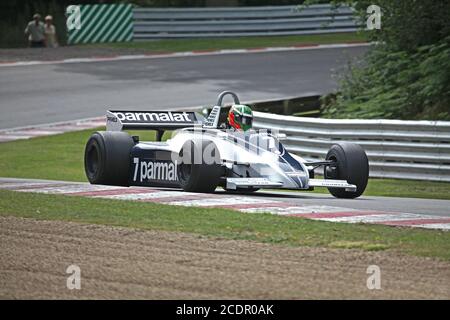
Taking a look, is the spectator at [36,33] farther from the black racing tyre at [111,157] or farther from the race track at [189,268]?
the race track at [189,268]

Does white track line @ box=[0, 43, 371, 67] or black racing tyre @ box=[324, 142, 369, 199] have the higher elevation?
white track line @ box=[0, 43, 371, 67]

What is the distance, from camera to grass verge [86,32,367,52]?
3572cm

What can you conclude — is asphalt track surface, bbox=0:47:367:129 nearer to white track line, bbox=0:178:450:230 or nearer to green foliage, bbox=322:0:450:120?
green foliage, bbox=322:0:450:120

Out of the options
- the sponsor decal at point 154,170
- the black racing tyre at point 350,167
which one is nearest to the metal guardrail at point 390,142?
the black racing tyre at point 350,167

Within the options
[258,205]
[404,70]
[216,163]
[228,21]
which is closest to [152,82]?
[404,70]

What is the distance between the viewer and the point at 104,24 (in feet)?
122

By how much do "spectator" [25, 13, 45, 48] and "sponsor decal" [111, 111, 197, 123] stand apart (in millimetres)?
18721

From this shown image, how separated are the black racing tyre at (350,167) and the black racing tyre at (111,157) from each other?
2660 millimetres

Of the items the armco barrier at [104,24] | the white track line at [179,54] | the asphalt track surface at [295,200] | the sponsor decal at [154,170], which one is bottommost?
the asphalt track surface at [295,200]

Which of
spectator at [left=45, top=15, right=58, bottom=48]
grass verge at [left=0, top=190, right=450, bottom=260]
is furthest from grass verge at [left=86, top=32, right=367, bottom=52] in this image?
grass verge at [left=0, top=190, right=450, bottom=260]

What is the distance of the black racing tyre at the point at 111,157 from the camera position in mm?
14688

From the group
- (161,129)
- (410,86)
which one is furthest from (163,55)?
(161,129)

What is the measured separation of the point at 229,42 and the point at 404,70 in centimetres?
1564
